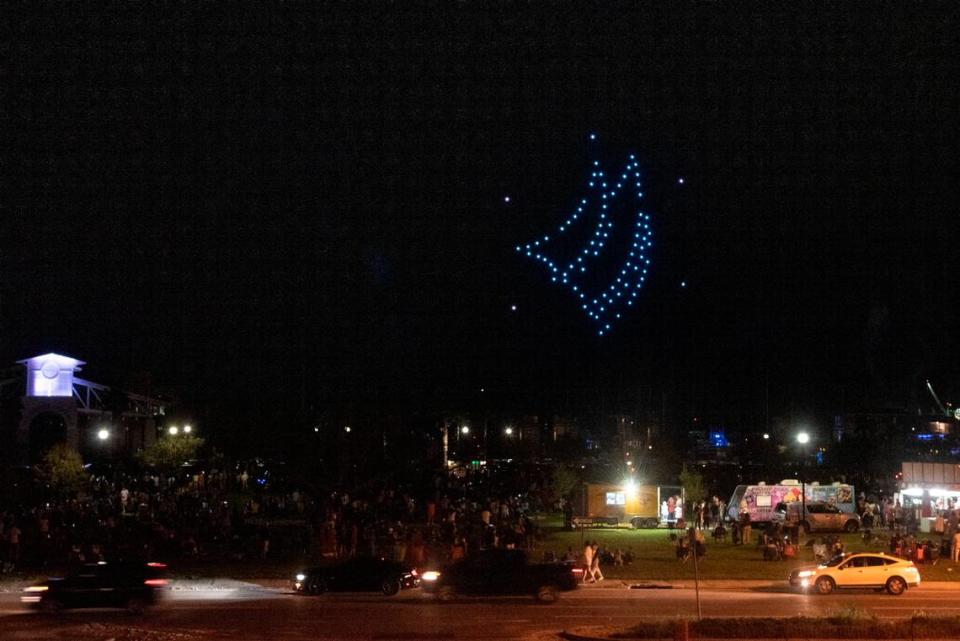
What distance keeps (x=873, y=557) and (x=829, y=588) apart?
131cm

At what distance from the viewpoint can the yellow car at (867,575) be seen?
2711 cm

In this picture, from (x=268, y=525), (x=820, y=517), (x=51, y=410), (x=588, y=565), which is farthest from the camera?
(x=51, y=410)

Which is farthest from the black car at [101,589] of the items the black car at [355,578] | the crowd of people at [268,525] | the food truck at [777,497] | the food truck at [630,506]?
the food truck at [777,497]

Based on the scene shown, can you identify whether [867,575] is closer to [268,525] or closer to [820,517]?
[820,517]

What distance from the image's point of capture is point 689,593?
2725 cm

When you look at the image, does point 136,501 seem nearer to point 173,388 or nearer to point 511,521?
point 511,521

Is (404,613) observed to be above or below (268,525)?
below

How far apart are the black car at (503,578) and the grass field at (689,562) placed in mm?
6198

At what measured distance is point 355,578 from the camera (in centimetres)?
2608

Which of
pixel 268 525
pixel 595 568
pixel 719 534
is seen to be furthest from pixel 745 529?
pixel 268 525

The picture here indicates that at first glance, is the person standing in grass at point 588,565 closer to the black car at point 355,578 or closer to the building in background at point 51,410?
the black car at point 355,578

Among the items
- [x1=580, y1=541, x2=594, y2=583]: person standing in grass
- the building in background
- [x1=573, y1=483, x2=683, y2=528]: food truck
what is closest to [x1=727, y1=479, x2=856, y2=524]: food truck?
[x1=573, y1=483, x2=683, y2=528]: food truck

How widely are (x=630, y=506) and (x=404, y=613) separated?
24.0 metres

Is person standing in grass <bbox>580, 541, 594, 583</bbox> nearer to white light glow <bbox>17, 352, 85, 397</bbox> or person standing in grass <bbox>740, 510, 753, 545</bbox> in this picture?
person standing in grass <bbox>740, 510, 753, 545</bbox>
